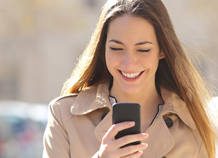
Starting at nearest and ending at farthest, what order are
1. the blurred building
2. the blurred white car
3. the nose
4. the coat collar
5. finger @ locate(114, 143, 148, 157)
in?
finger @ locate(114, 143, 148, 157) → the nose → the coat collar → the blurred white car → the blurred building

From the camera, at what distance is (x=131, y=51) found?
8.66 ft

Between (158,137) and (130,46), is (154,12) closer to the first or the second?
(130,46)

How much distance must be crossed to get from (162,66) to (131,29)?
0.45 m

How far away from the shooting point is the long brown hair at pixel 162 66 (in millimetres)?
2748

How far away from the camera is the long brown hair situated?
9.02 ft

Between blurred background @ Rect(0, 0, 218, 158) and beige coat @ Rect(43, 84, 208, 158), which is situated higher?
blurred background @ Rect(0, 0, 218, 158)

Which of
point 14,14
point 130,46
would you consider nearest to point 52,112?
point 130,46

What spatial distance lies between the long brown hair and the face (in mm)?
54

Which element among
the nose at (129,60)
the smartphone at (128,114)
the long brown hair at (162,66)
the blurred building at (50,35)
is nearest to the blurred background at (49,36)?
the blurred building at (50,35)

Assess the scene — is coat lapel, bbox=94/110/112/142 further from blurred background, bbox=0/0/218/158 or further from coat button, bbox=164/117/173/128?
blurred background, bbox=0/0/218/158

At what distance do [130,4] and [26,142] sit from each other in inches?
280

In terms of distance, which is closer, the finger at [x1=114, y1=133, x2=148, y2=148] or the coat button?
the finger at [x1=114, y1=133, x2=148, y2=148]

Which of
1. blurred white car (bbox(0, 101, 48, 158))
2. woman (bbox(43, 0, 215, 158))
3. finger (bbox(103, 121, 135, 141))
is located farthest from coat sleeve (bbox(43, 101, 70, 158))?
blurred white car (bbox(0, 101, 48, 158))

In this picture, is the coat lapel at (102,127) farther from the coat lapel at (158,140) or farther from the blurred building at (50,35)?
the blurred building at (50,35)
